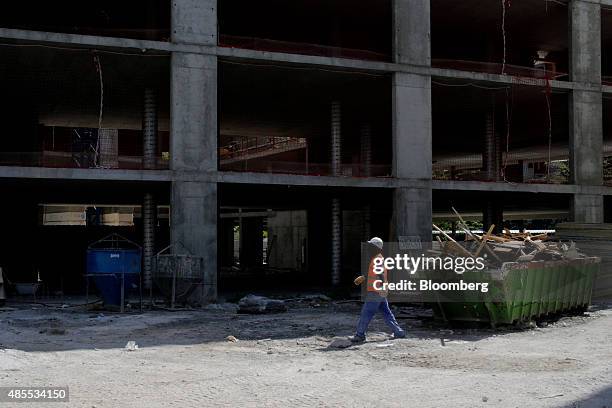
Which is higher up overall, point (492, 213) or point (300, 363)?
point (492, 213)

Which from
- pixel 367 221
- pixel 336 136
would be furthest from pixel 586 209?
pixel 336 136

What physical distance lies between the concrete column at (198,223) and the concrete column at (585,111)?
1518cm

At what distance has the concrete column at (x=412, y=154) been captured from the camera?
23344 millimetres

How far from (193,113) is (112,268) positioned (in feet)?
19.4

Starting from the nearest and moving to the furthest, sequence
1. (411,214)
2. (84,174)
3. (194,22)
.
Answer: (84,174) < (194,22) < (411,214)

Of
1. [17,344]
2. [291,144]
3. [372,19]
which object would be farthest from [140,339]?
[291,144]

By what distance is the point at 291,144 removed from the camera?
40.7 m

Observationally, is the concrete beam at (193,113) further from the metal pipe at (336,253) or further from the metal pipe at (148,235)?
the metal pipe at (336,253)

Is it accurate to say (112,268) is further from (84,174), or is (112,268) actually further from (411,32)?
(411,32)

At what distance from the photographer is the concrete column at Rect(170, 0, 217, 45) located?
67.3 feet

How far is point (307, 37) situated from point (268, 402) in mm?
24210

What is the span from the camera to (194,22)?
20672 millimetres

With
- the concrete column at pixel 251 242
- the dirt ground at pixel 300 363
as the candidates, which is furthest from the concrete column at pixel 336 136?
the concrete column at pixel 251 242

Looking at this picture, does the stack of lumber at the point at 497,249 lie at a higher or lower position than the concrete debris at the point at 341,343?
higher
